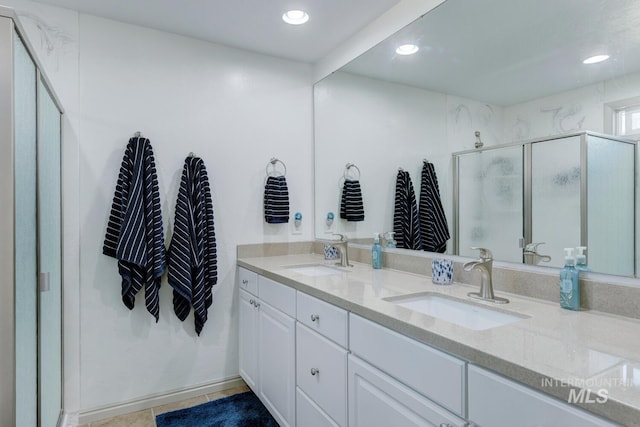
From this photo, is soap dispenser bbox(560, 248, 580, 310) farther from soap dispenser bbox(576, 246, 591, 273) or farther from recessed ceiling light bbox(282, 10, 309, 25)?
recessed ceiling light bbox(282, 10, 309, 25)

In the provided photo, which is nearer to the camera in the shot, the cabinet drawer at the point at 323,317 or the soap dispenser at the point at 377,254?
the cabinet drawer at the point at 323,317

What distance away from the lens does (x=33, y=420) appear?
1.34 metres

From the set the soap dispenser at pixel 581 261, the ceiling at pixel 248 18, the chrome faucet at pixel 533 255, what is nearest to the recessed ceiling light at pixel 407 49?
the ceiling at pixel 248 18

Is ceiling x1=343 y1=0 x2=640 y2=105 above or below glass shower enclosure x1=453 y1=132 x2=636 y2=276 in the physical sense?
above

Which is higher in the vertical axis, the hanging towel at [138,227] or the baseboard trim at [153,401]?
the hanging towel at [138,227]

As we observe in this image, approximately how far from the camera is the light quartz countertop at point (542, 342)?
710 millimetres

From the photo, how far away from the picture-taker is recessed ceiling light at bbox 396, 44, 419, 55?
2044mm

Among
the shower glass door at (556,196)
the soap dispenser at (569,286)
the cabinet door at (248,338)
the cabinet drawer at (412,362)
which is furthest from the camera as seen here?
the cabinet door at (248,338)

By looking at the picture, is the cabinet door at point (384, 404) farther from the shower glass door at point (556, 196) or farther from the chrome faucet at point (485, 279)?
the shower glass door at point (556, 196)

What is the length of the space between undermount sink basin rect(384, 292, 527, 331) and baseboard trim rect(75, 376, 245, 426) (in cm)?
158

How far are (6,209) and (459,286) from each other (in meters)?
1.65

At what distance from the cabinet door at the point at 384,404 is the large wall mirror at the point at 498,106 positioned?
0.75 m

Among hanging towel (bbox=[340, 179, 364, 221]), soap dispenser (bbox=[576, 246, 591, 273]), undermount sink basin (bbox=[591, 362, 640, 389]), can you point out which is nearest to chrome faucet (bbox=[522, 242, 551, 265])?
soap dispenser (bbox=[576, 246, 591, 273])

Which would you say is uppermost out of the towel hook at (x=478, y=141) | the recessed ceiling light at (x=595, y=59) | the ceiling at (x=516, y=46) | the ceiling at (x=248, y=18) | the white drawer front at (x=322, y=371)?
the ceiling at (x=248, y=18)
